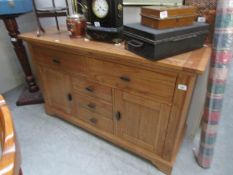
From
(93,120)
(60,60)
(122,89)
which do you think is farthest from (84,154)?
(60,60)

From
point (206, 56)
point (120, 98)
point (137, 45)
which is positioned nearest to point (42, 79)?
point (120, 98)

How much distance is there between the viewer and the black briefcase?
35.2 inches

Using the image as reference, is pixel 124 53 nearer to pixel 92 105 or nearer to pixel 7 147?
pixel 92 105

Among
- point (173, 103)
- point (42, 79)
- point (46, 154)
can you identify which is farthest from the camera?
point (42, 79)

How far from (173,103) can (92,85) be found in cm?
59

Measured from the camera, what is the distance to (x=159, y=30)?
92 centimetres

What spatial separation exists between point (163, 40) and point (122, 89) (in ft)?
1.38

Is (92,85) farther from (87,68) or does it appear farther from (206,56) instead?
(206,56)

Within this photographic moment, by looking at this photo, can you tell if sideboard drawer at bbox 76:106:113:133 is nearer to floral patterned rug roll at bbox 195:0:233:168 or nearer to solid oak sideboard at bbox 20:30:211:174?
solid oak sideboard at bbox 20:30:211:174

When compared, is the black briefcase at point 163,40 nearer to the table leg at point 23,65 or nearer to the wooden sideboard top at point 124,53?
the wooden sideboard top at point 124,53

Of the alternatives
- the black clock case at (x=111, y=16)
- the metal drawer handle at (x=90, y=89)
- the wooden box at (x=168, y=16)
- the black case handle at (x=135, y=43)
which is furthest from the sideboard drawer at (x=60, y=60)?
the wooden box at (x=168, y=16)

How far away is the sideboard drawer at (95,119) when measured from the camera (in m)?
1.44

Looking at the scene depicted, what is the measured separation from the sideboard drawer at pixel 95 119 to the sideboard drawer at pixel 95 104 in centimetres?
4

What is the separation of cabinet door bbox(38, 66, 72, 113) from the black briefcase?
2.27ft
